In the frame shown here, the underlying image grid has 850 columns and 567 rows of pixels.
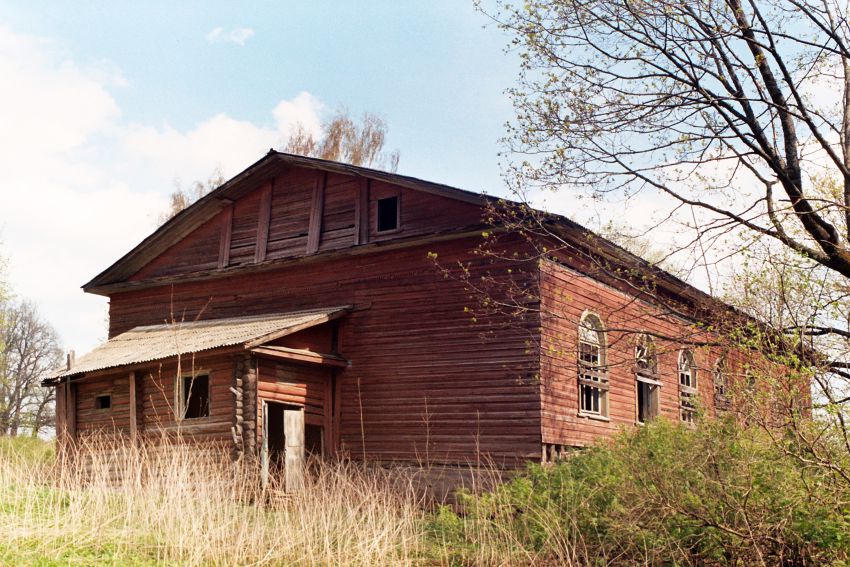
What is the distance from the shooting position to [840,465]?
836cm

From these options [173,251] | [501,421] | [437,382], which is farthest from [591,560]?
[173,251]

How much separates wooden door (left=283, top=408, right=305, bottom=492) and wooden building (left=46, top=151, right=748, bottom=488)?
0.14 feet

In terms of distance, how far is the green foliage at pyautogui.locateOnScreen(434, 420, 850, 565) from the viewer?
8531 millimetres

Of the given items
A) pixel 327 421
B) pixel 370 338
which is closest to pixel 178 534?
pixel 327 421

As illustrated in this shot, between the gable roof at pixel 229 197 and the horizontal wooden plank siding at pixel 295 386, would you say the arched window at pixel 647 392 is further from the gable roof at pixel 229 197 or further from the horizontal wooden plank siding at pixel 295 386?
the horizontal wooden plank siding at pixel 295 386

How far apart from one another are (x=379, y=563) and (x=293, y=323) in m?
7.72

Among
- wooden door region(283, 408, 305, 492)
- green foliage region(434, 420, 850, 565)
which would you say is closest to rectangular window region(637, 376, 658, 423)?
wooden door region(283, 408, 305, 492)

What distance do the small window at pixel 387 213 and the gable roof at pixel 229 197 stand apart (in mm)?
539

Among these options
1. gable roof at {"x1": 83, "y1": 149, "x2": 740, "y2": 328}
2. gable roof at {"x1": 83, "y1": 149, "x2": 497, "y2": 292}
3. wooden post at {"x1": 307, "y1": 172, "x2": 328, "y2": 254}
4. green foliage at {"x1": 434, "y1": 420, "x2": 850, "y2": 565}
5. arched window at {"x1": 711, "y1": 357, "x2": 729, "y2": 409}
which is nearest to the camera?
green foliage at {"x1": 434, "y1": 420, "x2": 850, "y2": 565}

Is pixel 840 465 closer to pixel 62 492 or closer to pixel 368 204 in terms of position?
pixel 62 492

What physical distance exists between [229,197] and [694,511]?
14.1 m

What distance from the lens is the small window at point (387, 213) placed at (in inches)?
715

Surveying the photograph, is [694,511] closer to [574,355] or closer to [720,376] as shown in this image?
[574,355]

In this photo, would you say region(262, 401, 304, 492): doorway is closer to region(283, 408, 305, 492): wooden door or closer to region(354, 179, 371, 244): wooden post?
region(283, 408, 305, 492): wooden door
